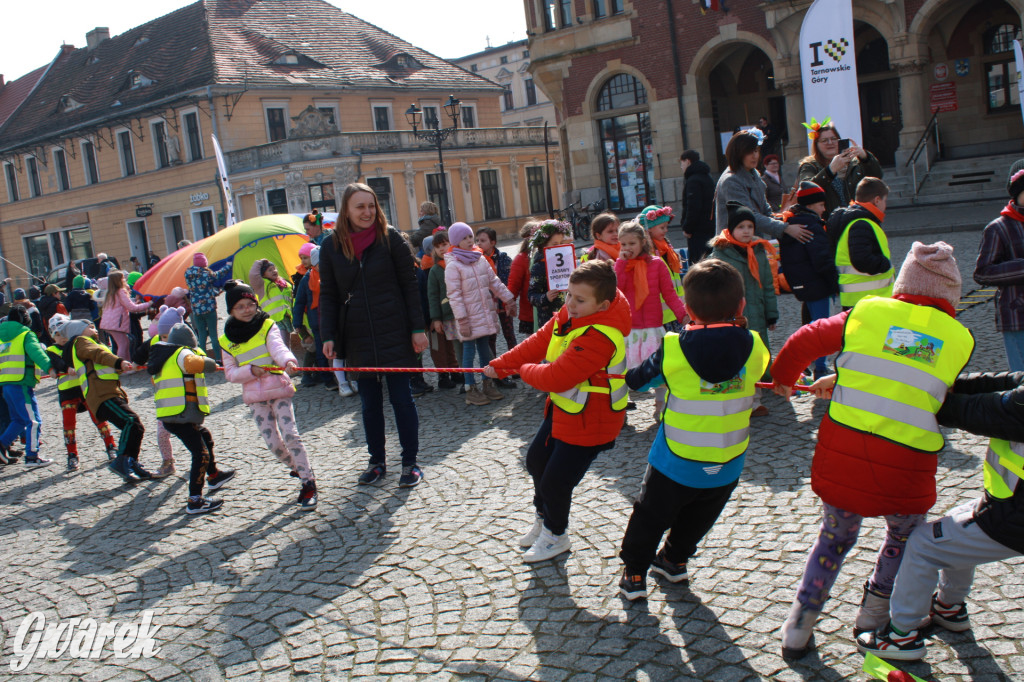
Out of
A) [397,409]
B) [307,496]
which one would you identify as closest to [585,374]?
[397,409]

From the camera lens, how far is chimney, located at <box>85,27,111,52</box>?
4916cm

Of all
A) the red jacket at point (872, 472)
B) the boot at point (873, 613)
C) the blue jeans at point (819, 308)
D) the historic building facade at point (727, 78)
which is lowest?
the boot at point (873, 613)

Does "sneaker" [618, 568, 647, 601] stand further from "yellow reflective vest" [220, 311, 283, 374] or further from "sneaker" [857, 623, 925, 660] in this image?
"yellow reflective vest" [220, 311, 283, 374]

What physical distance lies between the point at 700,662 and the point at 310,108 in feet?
116

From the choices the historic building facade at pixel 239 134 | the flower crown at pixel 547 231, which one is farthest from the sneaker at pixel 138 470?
the historic building facade at pixel 239 134

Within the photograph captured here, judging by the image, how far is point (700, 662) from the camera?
10.9 feet

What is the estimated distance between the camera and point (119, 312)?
12.6m

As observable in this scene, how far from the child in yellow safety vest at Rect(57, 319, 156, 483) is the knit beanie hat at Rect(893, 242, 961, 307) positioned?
6.24 metres

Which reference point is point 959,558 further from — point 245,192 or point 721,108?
point 245,192

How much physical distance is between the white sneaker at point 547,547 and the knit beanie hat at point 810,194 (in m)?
3.75

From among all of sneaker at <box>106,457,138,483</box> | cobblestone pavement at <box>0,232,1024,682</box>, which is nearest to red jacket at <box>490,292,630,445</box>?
cobblestone pavement at <box>0,232,1024,682</box>

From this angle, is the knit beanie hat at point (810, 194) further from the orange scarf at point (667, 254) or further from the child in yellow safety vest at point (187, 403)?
the child in yellow safety vest at point (187, 403)

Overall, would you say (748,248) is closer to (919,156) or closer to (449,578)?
(449,578)

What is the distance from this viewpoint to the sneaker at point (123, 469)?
7012 mm
